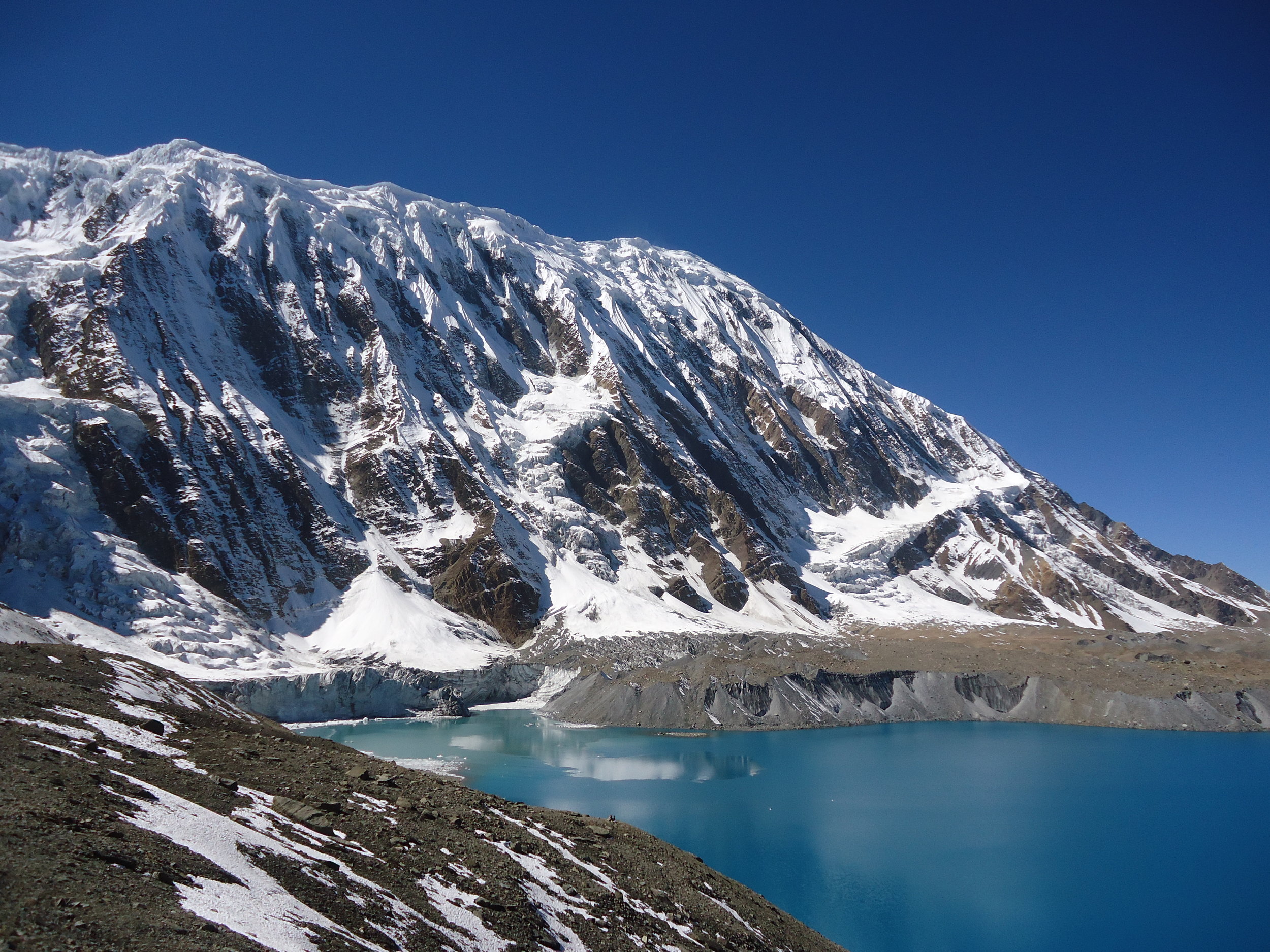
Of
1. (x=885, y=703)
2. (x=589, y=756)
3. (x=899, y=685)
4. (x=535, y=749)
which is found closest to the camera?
(x=589, y=756)

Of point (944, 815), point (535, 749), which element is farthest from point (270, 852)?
point (535, 749)

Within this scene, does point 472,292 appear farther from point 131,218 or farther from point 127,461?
point 127,461

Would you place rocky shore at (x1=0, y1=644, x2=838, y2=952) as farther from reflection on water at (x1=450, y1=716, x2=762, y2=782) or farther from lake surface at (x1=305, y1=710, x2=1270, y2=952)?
reflection on water at (x1=450, y1=716, x2=762, y2=782)

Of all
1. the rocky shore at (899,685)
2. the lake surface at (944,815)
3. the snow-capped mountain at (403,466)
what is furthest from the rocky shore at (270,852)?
the snow-capped mountain at (403,466)

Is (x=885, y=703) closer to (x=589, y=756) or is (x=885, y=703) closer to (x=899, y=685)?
(x=899, y=685)

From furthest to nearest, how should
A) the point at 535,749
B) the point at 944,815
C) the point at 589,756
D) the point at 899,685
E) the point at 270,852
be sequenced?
1. the point at 899,685
2. the point at 535,749
3. the point at 589,756
4. the point at 944,815
5. the point at 270,852

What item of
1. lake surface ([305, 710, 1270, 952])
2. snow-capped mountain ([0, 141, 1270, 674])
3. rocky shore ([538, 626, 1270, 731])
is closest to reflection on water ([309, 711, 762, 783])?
lake surface ([305, 710, 1270, 952])

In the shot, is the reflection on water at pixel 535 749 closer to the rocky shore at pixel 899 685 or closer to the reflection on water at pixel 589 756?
the reflection on water at pixel 589 756

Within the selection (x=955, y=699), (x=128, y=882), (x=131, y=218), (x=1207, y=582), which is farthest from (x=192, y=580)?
(x=1207, y=582)
